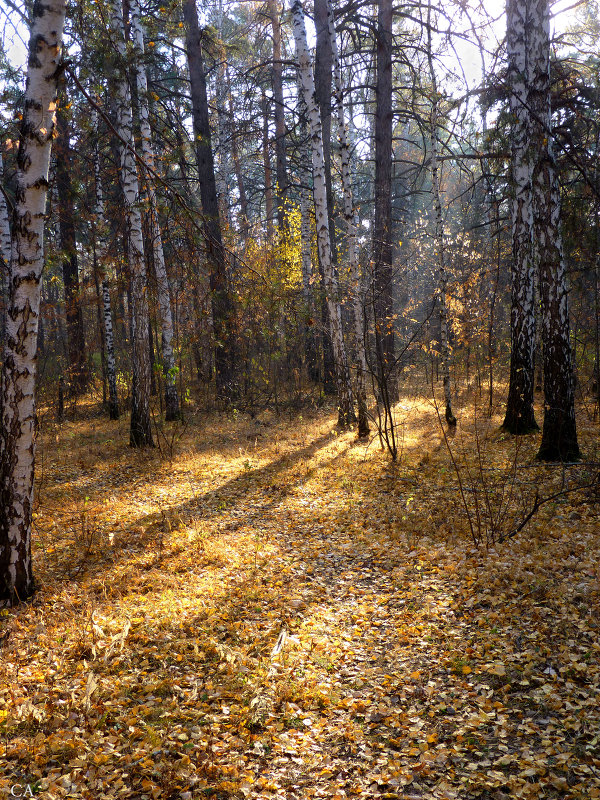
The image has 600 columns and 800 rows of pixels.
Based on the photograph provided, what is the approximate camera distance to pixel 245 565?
5.48m

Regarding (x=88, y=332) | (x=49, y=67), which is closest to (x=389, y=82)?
(x=49, y=67)

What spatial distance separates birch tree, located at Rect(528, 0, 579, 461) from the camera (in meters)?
7.12

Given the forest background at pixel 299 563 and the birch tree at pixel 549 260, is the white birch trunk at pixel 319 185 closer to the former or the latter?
the forest background at pixel 299 563

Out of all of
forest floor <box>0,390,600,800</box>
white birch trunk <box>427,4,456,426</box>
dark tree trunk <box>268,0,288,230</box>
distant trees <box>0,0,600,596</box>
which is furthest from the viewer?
dark tree trunk <box>268,0,288,230</box>

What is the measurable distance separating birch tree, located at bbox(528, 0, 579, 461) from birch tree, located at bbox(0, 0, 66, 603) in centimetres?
601

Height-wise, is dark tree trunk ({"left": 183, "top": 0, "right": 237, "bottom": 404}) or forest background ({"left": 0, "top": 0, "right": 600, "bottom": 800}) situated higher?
dark tree trunk ({"left": 183, "top": 0, "right": 237, "bottom": 404})

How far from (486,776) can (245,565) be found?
314 cm

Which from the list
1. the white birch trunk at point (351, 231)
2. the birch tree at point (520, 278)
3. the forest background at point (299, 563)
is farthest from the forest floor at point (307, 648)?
the white birch trunk at point (351, 231)

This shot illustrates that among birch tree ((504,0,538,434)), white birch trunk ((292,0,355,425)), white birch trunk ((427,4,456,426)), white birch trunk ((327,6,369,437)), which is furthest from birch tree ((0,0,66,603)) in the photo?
white birch trunk ((427,4,456,426))

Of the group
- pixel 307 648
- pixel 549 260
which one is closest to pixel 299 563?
pixel 307 648

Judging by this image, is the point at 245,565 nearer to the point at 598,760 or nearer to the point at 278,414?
the point at 598,760

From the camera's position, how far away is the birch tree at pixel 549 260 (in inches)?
281

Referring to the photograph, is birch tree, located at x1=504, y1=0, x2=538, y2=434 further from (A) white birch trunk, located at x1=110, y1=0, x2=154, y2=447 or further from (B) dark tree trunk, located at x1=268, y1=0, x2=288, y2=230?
(B) dark tree trunk, located at x1=268, y1=0, x2=288, y2=230

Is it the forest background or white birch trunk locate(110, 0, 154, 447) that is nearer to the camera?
the forest background
